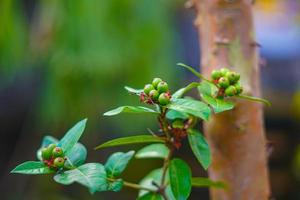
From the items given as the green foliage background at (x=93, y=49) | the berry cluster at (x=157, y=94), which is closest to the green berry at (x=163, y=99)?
the berry cluster at (x=157, y=94)

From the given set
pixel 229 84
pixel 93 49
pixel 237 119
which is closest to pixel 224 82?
pixel 229 84

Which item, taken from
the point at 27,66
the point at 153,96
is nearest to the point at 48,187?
the point at 27,66

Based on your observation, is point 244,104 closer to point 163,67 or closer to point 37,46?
point 163,67

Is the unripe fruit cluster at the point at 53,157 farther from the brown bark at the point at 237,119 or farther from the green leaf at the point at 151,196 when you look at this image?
the brown bark at the point at 237,119

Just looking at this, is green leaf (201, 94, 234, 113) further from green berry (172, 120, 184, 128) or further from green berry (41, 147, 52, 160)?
green berry (41, 147, 52, 160)

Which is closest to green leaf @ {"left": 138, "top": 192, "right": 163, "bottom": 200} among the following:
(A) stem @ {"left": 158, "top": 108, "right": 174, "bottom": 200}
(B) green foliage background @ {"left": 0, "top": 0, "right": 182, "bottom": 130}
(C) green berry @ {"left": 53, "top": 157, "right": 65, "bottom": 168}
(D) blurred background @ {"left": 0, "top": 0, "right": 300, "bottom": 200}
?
(A) stem @ {"left": 158, "top": 108, "right": 174, "bottom": 200}

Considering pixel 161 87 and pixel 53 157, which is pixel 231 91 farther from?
pixel 53 157

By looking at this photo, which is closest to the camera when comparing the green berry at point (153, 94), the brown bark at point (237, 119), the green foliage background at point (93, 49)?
the green berry at point (153, 94)
